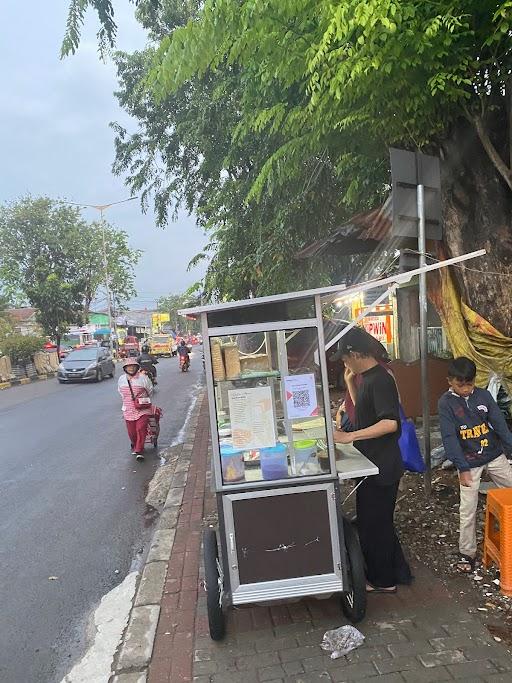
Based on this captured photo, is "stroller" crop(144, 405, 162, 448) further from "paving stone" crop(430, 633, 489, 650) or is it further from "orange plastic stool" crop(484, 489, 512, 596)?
"paving stone" crop(430, 633, 489, 650)

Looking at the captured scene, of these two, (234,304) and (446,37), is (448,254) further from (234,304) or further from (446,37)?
(234,304)

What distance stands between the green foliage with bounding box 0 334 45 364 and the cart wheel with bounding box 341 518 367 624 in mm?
27548

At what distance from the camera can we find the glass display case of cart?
3025 mm

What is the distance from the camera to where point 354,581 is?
3062 mm

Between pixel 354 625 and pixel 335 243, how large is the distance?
4.66m

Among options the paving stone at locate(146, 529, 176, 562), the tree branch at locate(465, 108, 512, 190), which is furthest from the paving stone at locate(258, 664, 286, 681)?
the tree branch at locate(465, 108, 512, 190)

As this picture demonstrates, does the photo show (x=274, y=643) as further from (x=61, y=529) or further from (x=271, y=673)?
(x=61, y=529)

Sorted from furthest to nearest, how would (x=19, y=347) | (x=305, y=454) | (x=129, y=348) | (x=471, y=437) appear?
(x=129, y=348), (x=19, y=347), (x=471, y=437), (x=305, y=454)

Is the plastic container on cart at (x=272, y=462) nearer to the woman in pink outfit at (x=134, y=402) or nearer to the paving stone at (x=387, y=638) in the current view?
the paving stone at (x=387, y=638)

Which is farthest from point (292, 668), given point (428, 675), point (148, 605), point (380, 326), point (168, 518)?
point (380, 326)

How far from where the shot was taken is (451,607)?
3254 millimetres

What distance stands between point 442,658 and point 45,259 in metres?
37.3

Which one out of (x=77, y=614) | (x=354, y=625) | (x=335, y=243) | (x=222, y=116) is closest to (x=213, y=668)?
(x=354, y=625)

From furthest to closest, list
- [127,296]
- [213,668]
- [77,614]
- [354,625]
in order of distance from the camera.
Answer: [127,296], [77,614], [354,625], [213,668]
